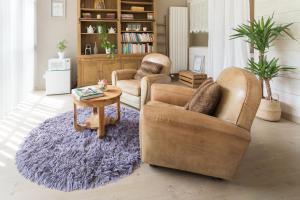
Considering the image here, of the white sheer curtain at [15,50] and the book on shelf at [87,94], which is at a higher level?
Result: the white sheer curtain at [15,50]

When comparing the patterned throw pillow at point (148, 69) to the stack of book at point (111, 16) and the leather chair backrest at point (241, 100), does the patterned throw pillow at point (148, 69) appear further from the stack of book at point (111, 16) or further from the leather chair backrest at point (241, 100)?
the leather chair backrest at point (241, 100)

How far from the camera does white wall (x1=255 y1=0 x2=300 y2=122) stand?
3373mm

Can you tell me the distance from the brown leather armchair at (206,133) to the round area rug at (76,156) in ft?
1.27

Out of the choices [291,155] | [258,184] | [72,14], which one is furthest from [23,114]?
[291,155]

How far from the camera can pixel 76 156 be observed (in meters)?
2.42

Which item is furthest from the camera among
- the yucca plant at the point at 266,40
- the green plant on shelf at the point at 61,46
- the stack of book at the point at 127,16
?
the stack of book at the point at 127,16

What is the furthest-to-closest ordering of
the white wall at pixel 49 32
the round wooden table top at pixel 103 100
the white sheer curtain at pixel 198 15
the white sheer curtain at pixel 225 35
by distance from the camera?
the white sheer curtain at pixel 198 15 < the white wall at pixel 49 32 < the white sheer curtain at pixel 225 35 < the round wooden table top at pixel 103 100

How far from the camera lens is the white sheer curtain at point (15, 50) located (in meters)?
3.29

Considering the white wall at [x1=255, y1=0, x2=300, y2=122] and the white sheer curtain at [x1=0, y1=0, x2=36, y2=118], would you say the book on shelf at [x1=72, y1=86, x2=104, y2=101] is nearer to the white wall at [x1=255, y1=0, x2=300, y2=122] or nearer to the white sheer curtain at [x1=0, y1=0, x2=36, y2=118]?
the white sheer curtain at [x1=0, y1=0, x2=36, y2=118]

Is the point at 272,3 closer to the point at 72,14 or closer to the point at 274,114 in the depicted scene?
the point at 274,114

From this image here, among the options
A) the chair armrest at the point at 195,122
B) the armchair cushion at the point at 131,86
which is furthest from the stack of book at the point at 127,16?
the chair armrest at the point at 195,122

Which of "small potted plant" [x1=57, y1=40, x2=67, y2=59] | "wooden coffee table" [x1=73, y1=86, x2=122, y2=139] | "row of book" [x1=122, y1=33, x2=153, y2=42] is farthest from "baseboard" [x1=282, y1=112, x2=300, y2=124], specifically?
"small potted plant" [x1=57, y1=40, x2=67, y2=59]

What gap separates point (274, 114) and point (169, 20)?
3.80m

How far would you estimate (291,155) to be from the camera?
254 cm
